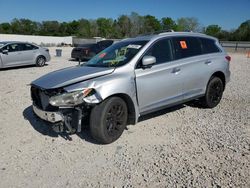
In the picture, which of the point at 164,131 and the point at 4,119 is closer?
the point at 164,131

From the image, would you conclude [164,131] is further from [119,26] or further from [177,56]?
[119,26]

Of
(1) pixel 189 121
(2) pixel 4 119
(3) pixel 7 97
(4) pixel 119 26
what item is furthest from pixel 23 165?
(4) pixel 119 26

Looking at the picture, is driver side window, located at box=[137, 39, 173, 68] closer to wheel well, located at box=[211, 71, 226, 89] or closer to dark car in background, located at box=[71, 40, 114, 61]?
wheel well, located at box=[211, 71, 226, 89]

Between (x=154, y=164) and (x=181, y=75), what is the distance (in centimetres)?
219

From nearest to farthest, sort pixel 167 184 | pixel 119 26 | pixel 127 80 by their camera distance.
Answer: pixel 167 184 < pixel 127 80 < pixel 119 26

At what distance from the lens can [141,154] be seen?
3975mm

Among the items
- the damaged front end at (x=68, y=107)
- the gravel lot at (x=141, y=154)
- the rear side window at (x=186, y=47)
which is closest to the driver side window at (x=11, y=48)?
the gravel lot at (x=141, y=154)

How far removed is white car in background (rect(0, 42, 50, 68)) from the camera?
12.9 m

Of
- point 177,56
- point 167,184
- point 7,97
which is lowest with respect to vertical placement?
point 167,184

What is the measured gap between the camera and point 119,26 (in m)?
102

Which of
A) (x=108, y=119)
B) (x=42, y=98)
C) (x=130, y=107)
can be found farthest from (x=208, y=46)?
(x=42, y=98)

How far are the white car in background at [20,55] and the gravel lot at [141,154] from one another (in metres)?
8.09

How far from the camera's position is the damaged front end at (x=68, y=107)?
3.89m

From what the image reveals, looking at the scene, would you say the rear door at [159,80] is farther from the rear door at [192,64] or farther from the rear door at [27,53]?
the rear door at [27,53]
